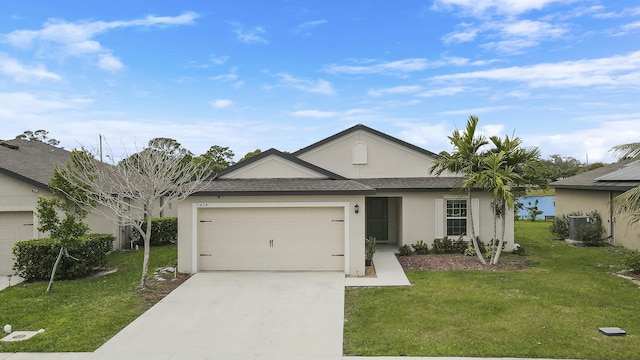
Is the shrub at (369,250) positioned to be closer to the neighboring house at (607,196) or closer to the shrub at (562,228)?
the neighboring house at (607,196)

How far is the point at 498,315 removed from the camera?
8.08 metres

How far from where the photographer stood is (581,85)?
18219mm

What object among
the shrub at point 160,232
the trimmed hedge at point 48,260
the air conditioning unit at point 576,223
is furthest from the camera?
the shrub at point 160,232

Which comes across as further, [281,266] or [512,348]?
[281,266]

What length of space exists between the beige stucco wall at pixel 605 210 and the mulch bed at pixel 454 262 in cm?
477

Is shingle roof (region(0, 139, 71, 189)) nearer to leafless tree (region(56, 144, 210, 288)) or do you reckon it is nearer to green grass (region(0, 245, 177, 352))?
leafless tree (region(56, 144, 210, 288))

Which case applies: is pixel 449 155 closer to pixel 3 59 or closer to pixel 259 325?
pixel 259 325

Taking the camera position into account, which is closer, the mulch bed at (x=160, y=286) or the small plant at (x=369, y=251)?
the mulch bed at (x=160, y=286)

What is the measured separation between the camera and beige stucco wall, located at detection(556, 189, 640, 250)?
1559 cm

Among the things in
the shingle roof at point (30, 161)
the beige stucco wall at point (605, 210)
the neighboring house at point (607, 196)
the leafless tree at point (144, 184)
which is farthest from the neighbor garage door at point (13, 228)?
the beige stucco wall at point (605, 210)

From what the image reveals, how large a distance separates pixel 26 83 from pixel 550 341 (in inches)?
845

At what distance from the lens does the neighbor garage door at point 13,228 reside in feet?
43.1

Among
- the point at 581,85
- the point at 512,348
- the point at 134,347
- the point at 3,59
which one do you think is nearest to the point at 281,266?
the point at 134,347

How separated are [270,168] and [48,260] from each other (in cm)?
678
